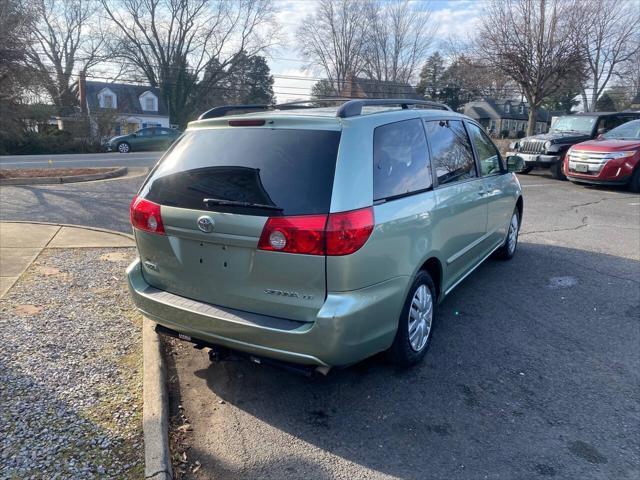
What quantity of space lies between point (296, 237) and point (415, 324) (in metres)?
1.28

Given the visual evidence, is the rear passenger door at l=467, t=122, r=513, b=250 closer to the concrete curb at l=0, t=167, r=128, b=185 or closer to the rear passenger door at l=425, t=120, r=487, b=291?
the rear passenger door at l=425, t=120, r=487, b=291

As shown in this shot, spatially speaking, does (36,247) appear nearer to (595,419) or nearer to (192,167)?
(192,167)

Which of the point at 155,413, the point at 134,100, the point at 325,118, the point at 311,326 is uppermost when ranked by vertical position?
the point at 134,100

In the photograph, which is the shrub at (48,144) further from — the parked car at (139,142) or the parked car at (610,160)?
the parked car at (610,160)

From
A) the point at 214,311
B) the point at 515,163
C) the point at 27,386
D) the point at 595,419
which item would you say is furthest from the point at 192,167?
the point at 515,163

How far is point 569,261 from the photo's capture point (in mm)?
6195

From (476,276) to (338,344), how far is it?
11.1 feet

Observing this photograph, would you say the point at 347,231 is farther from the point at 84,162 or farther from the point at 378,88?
the point at 378,88

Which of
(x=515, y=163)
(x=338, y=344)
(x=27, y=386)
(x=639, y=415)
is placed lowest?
(x=639, y=415)

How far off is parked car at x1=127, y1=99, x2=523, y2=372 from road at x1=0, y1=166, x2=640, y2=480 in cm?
41

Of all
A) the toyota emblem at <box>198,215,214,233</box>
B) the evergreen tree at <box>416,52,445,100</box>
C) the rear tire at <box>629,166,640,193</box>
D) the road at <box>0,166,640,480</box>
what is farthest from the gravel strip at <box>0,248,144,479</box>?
the evergreen tree at <box>416,52,445,100</box>

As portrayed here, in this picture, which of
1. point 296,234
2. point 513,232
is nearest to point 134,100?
point 513,232

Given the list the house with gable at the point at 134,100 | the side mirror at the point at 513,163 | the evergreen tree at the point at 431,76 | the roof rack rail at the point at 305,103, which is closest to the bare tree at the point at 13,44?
the roof rack rail at the point at 305,103

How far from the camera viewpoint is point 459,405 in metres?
3.17
